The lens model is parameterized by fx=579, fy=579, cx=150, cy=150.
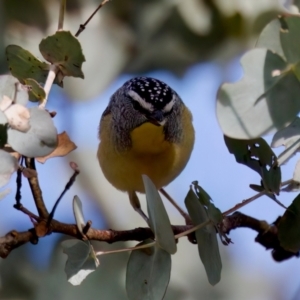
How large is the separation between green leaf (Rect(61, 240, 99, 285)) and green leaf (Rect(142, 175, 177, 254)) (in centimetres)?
9

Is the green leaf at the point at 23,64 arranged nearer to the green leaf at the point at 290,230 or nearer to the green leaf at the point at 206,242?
the green leaf at the point at 206,242

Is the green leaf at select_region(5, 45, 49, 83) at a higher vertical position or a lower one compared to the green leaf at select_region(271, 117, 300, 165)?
higher

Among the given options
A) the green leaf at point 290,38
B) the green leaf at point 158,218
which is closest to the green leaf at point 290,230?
the green leaf at point 158,218

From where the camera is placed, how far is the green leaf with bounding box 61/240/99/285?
73 cm

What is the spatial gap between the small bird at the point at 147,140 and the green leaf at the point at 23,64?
0.50 meters

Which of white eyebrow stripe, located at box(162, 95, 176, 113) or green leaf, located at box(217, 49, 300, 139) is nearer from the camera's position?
green leaf, located at box(217, 49, 300, 139)

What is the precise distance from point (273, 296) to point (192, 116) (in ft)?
2.03

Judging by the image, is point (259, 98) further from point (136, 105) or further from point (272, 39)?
point (136, 105)

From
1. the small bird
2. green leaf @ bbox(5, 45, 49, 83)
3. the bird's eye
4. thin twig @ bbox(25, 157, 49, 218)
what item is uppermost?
the bird's eye

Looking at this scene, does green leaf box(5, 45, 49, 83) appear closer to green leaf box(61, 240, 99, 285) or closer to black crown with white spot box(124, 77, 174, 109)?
green leaf box(61, 240, 99, 285)

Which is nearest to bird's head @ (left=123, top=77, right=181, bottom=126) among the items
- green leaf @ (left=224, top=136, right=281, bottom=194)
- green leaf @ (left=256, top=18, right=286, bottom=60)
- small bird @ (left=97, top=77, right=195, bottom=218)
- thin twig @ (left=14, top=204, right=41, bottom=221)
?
small bird @ (left=97, top=77, right=195, bottom=218)

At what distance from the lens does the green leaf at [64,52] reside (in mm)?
758

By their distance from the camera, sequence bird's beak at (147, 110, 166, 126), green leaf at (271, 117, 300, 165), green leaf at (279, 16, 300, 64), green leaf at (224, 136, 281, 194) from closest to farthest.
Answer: green leaf at (279, 16, 300, 64)
green leaf at (271, 117, 300, 165)
green leaf at (224, 136, 281, 194)
bird's beak at (147, 110, 166, 126)

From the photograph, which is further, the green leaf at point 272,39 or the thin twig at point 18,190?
the thin twig at point 18,190
